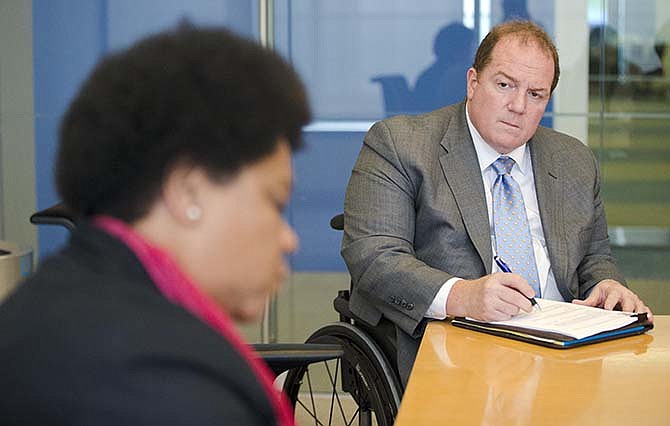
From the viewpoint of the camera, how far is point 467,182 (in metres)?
2.46

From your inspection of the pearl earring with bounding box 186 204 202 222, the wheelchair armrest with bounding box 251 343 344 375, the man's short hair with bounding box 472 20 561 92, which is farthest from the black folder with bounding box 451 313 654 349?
the pearl earring with bounding box 186 204 202 222

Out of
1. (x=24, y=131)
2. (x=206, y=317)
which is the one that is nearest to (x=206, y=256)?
(x=206, y=317)

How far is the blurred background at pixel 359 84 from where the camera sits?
158 inches

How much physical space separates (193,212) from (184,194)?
0.02 m

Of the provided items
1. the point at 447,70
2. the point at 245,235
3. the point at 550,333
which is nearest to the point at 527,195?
the point at 550,333

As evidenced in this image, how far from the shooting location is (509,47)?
2.49 metres

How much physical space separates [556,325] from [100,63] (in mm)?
1354

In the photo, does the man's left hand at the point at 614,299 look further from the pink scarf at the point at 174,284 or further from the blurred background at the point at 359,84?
the blurred background at the point at 359,84

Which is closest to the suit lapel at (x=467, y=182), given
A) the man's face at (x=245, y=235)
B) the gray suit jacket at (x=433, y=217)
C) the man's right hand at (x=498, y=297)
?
the gray suit jacket at (x=433, y=217)

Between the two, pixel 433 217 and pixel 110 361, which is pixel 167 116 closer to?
pixel 110 361

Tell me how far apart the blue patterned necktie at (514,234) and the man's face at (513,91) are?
0.44 feet

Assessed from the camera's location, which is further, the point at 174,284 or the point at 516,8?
the point at 516,8

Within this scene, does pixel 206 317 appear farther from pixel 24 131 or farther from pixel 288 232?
pixel 24 131

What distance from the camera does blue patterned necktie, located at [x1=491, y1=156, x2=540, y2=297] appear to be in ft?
8.01
